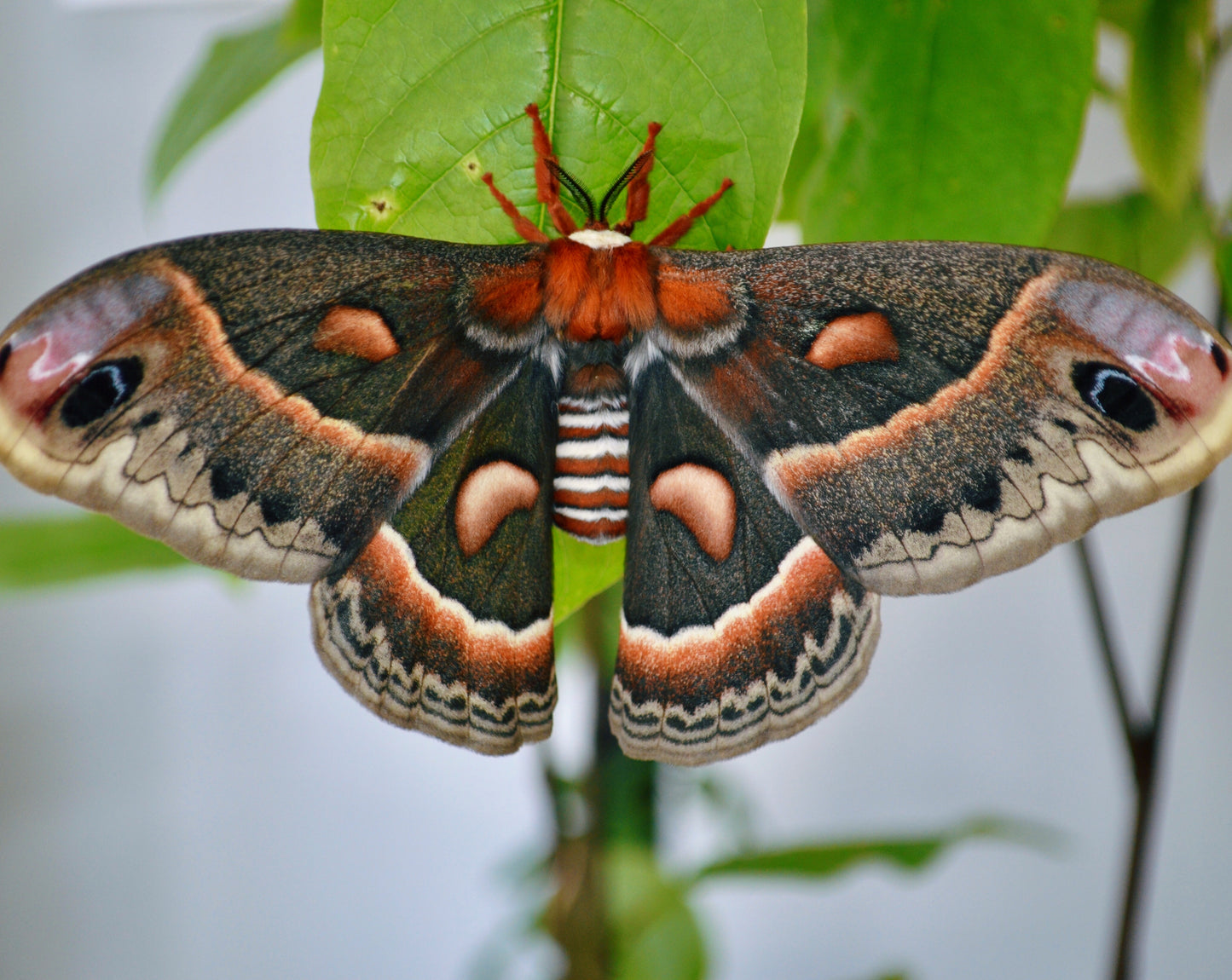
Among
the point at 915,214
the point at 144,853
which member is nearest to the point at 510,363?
the point at 915,214

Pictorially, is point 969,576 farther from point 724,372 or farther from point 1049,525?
point 724,372

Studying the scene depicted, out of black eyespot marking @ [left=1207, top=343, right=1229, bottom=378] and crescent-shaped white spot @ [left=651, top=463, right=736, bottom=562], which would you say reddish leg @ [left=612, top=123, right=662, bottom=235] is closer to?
crescent-shaped white spot @ [left=651, top=463, right=736, bottom=562]

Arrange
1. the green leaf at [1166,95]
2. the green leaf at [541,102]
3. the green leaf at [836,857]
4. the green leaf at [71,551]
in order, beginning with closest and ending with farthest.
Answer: the green leaf at [541,102]
the green leaf at [1166,95]
the green leaf at [71,551]
the green leaf at [836,857]

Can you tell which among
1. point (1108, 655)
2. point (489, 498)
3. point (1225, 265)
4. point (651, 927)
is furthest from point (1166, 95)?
point (651, 927)

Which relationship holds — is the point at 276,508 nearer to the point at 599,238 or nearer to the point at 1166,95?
the point at 599,238

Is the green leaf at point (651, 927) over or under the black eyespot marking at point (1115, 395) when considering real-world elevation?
under

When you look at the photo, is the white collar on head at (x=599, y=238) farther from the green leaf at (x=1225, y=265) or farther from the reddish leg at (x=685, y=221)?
the green leaf at (x=1225, y=265)

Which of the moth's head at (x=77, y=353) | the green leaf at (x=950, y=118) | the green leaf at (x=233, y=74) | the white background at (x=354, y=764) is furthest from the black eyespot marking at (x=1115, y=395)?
the white background at (x=354, y=764)

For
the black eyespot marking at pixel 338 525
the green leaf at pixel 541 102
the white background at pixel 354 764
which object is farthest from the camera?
the white background at pixel 354 764
